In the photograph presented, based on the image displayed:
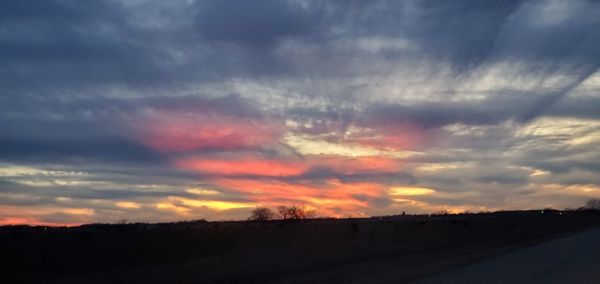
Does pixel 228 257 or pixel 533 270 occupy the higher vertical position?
pixel 228 257

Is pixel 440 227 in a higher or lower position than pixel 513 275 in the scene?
higher

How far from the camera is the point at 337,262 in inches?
1766

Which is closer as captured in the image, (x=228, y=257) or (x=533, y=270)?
(x=533, y=270)

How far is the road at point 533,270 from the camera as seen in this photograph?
85.1 ft

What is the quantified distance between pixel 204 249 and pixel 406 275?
25.0 metres

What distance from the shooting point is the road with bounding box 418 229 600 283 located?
25.9m

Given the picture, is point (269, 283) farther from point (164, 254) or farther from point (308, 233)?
point (308, 233)

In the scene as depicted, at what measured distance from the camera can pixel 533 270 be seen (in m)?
29.8

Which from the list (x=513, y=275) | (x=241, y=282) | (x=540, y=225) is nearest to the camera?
(x=513, y=275)

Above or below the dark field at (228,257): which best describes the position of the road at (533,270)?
below

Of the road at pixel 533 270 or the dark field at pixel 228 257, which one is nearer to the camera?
the road at pixel 533 270

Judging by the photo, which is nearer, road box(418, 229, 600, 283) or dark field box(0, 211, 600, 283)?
road box(418, 229, 600, 283)

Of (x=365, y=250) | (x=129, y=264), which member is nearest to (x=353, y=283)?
(x=129, y=264)

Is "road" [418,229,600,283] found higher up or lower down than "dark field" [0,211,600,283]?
lower down
